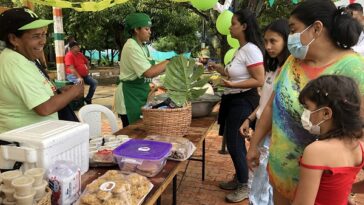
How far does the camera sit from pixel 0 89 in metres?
1.60

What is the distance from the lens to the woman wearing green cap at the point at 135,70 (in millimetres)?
2602

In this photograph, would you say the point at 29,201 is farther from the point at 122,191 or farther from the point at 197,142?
the point at 197,142

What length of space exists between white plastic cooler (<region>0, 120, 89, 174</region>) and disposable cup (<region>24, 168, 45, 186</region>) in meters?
0.08

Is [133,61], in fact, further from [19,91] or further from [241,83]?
[19,91]

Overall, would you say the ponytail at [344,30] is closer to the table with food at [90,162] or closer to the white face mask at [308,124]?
the white face mask at [308,124]

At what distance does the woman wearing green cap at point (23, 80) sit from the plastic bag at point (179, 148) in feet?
1.98

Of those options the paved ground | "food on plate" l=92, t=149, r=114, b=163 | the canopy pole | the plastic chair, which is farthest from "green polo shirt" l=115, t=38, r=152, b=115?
the canopy pole

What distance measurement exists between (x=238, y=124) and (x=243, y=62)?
0.54 metres

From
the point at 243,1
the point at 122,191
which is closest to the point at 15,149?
the point at 122,191

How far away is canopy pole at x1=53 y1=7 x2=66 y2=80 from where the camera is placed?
512 cm

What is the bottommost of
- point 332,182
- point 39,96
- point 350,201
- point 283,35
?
point 350,201

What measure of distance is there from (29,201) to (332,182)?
3.57ft

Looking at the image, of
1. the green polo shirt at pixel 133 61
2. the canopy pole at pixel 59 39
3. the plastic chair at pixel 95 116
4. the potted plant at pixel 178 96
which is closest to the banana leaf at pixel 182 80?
the potted plant at pixel 178 96

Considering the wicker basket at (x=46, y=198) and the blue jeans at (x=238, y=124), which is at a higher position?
the wicker basket at (x=46, y=198)
